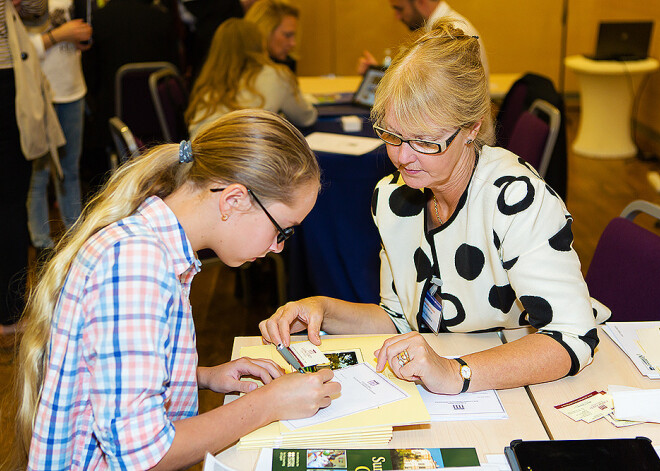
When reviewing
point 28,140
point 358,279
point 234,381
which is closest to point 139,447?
point 234,381

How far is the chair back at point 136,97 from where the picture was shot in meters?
4.19

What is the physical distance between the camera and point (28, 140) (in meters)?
3.04

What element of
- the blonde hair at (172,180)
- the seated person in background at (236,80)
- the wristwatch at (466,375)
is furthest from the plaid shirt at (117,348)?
the seated person in background at (236,80)

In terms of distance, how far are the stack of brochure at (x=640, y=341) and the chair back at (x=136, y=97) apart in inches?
121

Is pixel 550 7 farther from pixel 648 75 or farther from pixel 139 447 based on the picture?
pixel 139 447

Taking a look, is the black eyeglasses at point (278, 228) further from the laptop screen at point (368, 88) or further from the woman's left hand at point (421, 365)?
the laptop screen at point (368, 88)

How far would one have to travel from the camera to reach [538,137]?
285cm

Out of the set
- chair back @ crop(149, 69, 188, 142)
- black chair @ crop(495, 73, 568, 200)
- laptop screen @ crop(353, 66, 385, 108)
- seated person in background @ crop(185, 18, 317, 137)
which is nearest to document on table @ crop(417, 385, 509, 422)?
black chair @ crop(495, 73, 568, 200)

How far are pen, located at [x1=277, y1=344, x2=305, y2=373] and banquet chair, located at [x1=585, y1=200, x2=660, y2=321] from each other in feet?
3.13

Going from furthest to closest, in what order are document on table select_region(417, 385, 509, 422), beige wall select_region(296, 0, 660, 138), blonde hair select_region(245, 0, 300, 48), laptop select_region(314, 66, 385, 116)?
beige wall select_region(296, 0, 660, 138)
blonde hair select_region(245, 0, 300, 48)
laptop select_region(314, 66, 385, 116)
document on table select_region(417, 385, 509, 422)

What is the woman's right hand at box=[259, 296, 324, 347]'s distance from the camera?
1.62 metres

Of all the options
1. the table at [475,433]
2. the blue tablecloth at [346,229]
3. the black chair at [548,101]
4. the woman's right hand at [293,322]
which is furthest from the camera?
the blue tablecloth at [346,229]

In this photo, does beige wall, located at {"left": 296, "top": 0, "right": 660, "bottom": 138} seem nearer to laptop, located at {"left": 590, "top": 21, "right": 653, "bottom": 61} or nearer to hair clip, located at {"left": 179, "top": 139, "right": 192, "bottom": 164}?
laptop, located at {"left": 590, "top": 21, "right": 653, "bottom": 61}

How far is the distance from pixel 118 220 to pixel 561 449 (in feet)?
2.91
